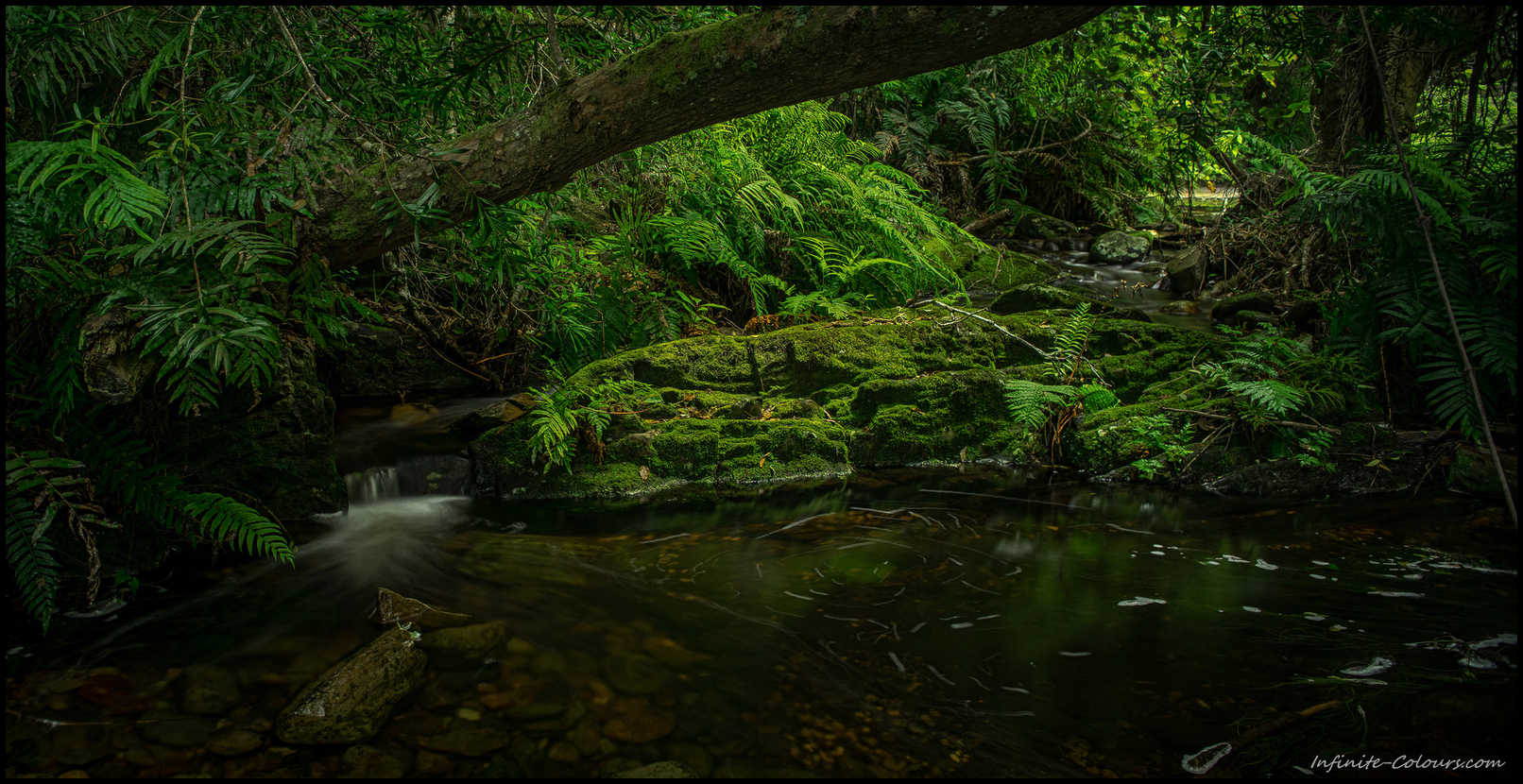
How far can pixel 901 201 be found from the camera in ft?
24.1

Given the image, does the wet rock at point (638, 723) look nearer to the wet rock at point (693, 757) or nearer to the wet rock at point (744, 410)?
the wet rock at point (693, 757)

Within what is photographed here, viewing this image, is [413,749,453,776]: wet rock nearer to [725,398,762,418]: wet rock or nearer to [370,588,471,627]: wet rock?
[370,588,471,627]: wet rock

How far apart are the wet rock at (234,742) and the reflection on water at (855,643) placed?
10mm

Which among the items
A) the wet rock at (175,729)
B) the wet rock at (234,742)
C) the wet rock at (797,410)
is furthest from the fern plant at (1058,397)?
the wet rock at (175,729)

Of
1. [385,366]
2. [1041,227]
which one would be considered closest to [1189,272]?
[1041,227]

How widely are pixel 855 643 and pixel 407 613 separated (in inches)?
67.6

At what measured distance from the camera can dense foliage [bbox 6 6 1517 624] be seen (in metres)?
2.54

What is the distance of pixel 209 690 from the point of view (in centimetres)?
237

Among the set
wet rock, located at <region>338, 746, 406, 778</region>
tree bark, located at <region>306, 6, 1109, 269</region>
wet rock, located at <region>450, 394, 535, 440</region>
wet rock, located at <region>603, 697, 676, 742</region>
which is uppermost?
tree bark, located at <region>306, 6, 1109, 269</region>

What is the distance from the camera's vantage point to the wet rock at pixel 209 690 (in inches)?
89.4

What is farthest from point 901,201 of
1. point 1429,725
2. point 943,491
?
point 1429,725

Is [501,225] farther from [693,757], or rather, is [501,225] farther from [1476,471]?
[1476,471]

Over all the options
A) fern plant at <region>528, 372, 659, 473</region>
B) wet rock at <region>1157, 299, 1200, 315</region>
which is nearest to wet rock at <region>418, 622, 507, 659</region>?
fern plant at <region>528, 372, 659, 473</region>

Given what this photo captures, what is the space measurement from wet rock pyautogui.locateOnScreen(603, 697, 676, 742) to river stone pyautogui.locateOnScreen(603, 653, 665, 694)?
0.07 m
